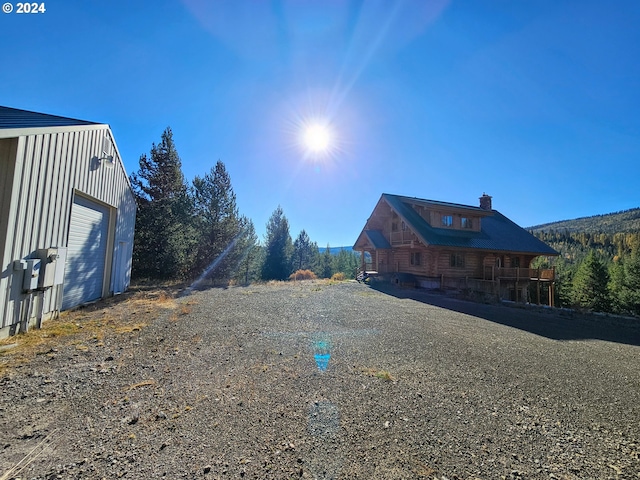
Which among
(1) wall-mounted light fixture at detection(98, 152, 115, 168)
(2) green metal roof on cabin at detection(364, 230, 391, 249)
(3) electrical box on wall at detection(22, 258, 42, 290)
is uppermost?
(1) wall-mounted light fixture at detection(98, 152, 115, 168)

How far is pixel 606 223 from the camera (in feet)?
356

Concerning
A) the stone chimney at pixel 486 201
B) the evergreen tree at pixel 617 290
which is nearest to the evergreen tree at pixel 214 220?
the stone chimney at pixel 486 201

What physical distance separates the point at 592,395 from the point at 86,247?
11502 millimetres

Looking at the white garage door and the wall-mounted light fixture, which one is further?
the wall-mounted light fixture

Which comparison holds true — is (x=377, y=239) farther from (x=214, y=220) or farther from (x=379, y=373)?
(x=379, y=373)

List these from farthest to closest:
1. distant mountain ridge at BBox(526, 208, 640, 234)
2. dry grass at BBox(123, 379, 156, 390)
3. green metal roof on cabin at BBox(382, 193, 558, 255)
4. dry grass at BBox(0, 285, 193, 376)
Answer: distant mountain ridge at BBox(526, 208, 640, 234) → green metal roof on cabin at BBox(382, 193, 558, 255) → dry grass at BBox(0, 285, 193, 376) → dry grass at BBox(123, 379, 156, 390)

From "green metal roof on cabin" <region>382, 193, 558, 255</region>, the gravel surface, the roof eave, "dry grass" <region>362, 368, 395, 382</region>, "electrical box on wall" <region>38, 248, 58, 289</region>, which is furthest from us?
"green metal roof on cabin" <region>382, 193, 558, 255</region>

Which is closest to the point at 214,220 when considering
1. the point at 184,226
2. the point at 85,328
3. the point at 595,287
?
the point at 184,226

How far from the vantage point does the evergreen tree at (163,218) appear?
60.6 ft

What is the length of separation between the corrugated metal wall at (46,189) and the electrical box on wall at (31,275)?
0.27ft

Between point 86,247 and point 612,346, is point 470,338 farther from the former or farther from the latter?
point 86,247

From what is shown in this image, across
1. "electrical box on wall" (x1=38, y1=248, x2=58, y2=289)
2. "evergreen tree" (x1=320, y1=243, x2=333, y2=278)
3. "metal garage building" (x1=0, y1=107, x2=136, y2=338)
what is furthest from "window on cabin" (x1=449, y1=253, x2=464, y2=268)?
"evergreen tree" (x1=320, y1=243, x2=333, y2=278)

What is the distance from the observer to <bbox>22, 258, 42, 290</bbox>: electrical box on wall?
17.4 ft

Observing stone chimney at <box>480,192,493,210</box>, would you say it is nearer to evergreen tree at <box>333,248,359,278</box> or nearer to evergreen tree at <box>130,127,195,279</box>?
evergreen tree at <box>130,127,195,279</box>
